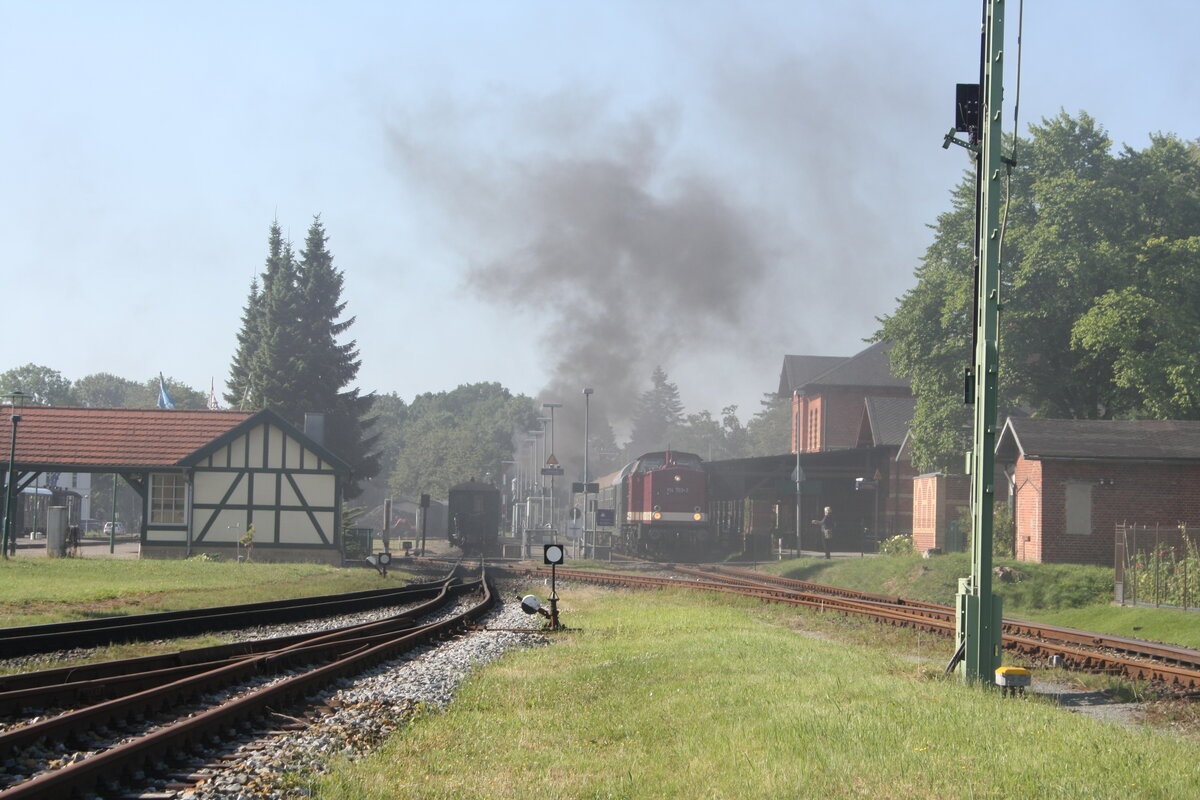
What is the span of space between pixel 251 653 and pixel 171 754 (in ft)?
18.5

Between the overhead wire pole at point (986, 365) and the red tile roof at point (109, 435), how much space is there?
31.6 m

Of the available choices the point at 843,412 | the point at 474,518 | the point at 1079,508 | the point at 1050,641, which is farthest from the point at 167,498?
the point at 843,412

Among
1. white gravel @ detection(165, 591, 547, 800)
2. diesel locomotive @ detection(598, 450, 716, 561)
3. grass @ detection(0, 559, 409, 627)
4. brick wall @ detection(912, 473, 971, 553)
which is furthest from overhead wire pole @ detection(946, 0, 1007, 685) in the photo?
diesel locomotive @ detection(598, 450, 716, 561)

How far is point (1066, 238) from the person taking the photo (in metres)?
40.3

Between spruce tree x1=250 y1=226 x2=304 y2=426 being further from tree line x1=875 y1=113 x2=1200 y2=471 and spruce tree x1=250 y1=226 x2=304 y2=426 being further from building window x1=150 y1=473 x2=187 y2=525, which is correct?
tree line x1=875 y1=113 x2=1200 y2=471

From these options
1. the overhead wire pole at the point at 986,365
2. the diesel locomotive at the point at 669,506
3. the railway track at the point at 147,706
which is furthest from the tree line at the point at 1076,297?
the railway track at the point at 147,706

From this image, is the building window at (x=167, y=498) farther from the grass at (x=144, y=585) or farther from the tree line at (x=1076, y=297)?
the tree line at (x=1076, y=297)

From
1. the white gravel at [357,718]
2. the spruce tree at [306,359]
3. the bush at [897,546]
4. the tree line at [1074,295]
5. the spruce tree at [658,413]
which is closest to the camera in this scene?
the white gravel at [357,718]

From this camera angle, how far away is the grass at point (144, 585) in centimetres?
1886

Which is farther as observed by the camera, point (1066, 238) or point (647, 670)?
point (1066, 238)

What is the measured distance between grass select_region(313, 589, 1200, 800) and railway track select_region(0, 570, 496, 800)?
116 centimetres

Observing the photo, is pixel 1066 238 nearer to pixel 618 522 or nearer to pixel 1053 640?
pixel 618 522

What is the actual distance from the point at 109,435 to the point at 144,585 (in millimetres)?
16843

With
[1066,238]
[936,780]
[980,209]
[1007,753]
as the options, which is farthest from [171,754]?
[1066,238]
